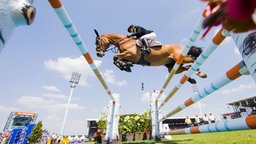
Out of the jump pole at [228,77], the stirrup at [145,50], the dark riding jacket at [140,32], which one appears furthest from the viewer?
the dark riding jacket at [140,32]

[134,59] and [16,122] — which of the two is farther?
[16,122]

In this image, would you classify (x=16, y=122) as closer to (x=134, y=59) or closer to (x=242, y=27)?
(x=134, y=59)

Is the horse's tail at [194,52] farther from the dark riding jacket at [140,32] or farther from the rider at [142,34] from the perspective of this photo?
the dark riding jacket at [140,32]

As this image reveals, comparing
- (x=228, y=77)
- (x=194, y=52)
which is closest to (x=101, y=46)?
(x=194, y=52)

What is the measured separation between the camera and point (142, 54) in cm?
493

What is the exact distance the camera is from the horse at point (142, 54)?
4.88 m

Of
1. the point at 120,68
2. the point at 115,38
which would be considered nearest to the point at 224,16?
the point at 120,68

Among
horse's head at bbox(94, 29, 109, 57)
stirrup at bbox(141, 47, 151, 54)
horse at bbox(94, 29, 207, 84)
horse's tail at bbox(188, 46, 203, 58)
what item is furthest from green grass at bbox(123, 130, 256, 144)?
horse's head at bbox(94, 29, 109, 57)

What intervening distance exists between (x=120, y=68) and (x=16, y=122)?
3273cm

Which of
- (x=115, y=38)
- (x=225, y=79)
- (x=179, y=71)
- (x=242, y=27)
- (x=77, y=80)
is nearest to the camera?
(x=242, y=27)

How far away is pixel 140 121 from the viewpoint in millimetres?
9930

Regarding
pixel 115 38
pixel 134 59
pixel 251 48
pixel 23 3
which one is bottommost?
pixel 251 48

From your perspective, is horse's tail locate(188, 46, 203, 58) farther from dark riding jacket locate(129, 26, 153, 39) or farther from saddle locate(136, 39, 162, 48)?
dark riding jacket locate(129, 26, 153, 39)

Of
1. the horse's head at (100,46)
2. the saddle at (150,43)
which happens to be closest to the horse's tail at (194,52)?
the saddle at (150,43)
